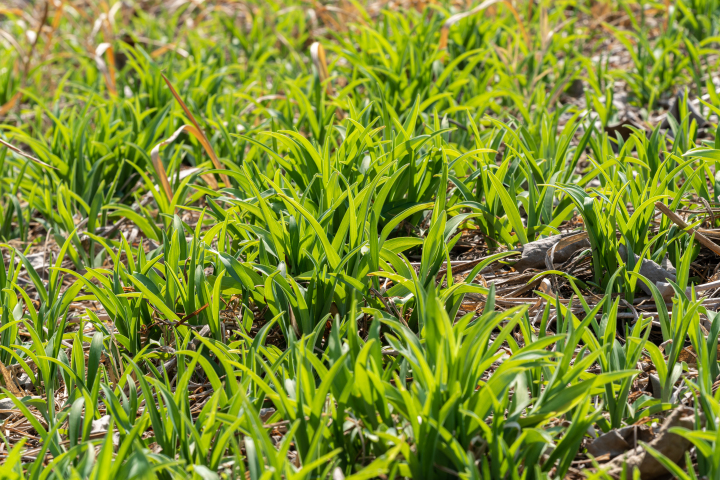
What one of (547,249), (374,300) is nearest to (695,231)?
(547,249)

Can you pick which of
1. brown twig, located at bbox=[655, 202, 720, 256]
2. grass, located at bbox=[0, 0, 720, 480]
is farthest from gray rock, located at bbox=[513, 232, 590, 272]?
brown twig, located at bbox=[655, 202, 720, 256]

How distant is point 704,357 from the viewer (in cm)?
118

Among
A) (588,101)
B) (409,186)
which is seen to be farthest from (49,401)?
(588,101)

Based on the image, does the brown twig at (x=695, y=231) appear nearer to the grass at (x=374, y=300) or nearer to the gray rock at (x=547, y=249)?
the grass at (x=374, y=300)

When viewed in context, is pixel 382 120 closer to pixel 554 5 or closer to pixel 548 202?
pixel 548 202

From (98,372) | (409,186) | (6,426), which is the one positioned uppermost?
(409,186)

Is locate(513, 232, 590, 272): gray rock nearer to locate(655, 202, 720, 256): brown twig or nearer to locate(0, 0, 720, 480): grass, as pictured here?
Result: locate(0, 0, 720, 480): grass

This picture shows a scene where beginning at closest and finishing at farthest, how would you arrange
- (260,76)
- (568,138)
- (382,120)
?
(568,138) < (382,120) < (260,76)

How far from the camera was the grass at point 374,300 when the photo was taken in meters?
1.10

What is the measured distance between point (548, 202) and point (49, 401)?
134cm

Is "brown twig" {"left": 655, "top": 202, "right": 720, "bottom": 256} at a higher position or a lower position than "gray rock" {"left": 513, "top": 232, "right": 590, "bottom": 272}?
higher

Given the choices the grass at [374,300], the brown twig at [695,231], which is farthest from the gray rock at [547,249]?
the brown twig at [695,231]

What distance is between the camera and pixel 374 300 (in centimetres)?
154

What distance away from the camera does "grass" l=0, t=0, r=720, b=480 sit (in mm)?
1104
